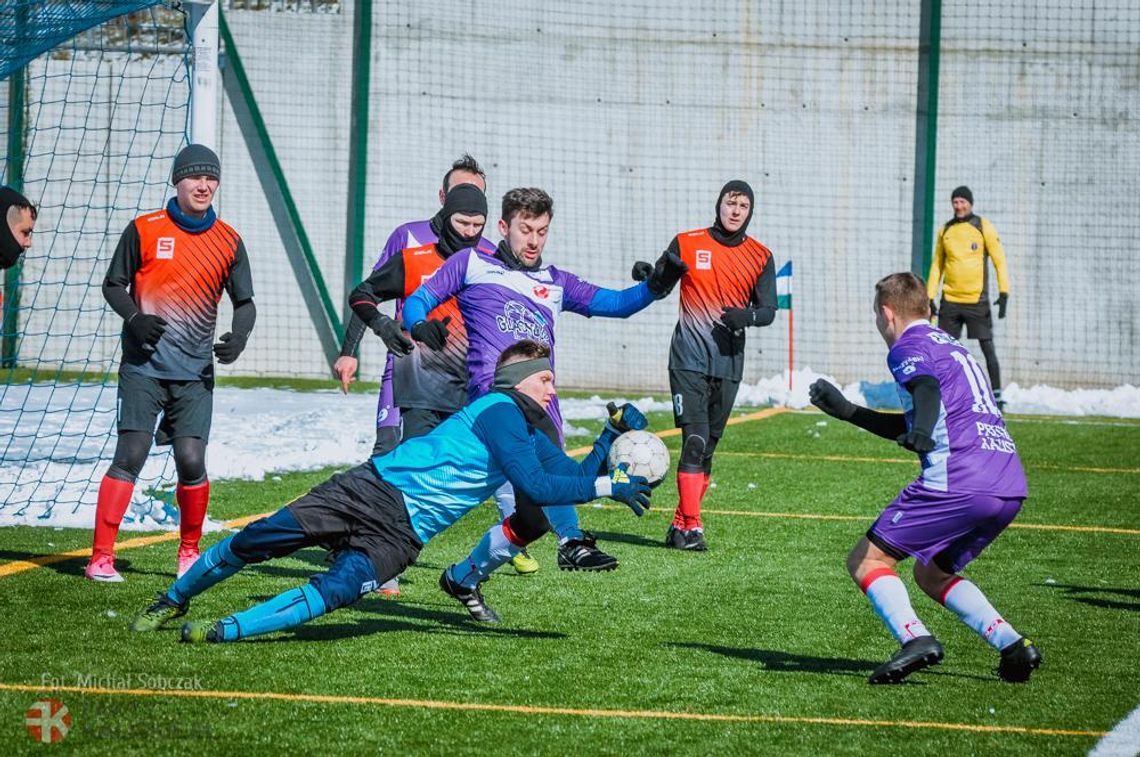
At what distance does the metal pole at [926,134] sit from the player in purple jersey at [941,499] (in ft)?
47.5

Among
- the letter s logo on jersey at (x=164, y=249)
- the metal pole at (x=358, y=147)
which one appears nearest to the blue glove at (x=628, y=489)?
the letter s logo on jersey at (x=164, y=249)

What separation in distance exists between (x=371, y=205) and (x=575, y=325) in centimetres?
321

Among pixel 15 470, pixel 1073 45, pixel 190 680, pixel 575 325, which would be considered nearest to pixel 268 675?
pixel 190 680

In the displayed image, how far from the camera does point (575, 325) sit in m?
20.3

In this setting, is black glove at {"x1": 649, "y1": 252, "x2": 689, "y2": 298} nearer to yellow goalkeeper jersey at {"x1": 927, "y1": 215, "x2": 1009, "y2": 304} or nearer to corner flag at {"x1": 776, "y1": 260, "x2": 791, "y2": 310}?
yellow goalkeeper jersey at {"x1": 927, "y1": 215, "x2": 1009, "y2": 304}

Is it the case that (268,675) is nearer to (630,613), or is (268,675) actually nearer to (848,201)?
(630,613)

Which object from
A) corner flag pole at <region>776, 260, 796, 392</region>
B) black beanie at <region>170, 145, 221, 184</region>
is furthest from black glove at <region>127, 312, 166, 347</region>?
corner flag pole at <region>776, 260, 796, 392</region>

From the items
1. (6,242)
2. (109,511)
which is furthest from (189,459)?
(6,242)

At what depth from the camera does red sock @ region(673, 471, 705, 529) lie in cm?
904

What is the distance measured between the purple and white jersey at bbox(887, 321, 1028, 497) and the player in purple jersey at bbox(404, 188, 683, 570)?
5.26 ft

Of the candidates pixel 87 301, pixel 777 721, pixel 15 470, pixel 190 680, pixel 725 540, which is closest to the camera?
pixel 777 721

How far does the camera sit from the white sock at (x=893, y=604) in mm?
→ 5688

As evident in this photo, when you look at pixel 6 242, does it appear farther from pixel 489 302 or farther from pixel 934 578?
pixel 934 578

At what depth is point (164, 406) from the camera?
24.8 feet
